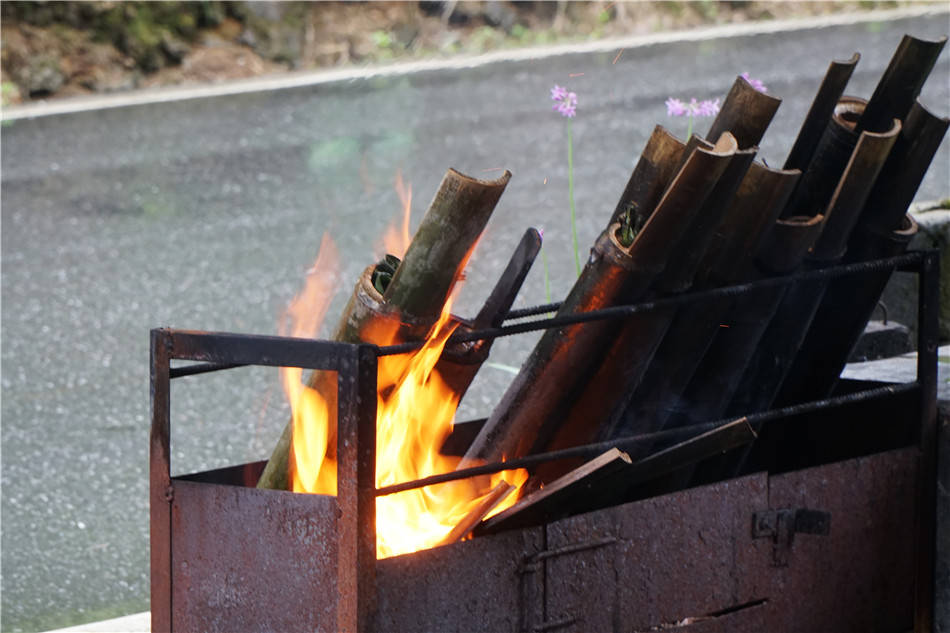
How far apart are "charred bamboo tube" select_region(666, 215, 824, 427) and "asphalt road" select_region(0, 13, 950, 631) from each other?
196 centimetres

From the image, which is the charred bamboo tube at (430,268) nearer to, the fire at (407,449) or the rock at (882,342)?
the fire at (407,449)

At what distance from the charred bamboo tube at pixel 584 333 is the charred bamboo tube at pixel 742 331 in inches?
10.1

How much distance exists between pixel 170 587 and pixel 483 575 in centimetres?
57

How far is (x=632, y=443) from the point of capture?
279 cm

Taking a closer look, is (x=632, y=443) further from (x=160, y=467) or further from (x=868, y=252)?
(x=160, y=467)

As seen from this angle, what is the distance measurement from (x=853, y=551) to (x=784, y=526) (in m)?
0.24

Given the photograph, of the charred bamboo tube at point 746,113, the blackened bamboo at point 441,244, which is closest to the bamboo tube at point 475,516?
the blackened bamboo at point 441,244

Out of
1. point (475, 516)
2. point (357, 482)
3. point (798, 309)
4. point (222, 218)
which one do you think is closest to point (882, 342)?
point (798, 309)

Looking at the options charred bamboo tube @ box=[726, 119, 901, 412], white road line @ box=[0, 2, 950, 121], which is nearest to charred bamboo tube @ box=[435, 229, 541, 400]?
charred bamboo tube @ box=[726, 119, 901, 412]

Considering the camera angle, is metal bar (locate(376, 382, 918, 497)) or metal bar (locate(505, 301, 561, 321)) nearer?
metal bar (locate(376, 382, 918, 497))

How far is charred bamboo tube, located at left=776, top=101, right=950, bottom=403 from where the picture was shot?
115 inches

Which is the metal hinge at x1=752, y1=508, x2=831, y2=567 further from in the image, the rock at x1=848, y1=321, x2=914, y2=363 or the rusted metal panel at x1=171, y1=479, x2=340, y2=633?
the rock at x1=848, y1=321, x2=914, y2=363

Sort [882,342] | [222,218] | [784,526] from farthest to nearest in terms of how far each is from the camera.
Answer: [222,218]
[882,342]
[784,526]

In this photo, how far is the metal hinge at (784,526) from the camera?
2.82 metres
